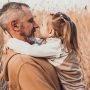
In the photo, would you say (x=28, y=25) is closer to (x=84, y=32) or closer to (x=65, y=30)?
(x=65, y=30)

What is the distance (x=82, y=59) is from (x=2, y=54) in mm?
525

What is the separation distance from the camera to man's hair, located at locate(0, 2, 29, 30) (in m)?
2.18

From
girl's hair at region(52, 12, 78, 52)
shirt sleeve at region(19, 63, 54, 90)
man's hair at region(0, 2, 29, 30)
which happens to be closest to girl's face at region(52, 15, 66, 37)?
girl's hair at region(52, 12, 78, 52)

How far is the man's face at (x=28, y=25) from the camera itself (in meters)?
2.19

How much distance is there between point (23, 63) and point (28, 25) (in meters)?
0.30

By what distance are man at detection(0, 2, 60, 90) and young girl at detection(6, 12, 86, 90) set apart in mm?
62

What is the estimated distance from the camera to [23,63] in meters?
2.00

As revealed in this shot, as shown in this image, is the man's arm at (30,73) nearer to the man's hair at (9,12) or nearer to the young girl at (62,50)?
the young girl at (62,50)

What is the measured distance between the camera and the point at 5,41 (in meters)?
2.38

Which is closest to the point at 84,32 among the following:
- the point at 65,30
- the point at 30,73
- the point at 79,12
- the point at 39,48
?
the point at 79,12

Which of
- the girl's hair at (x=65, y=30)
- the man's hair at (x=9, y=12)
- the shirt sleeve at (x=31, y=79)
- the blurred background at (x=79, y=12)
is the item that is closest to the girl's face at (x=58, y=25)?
the girl's hair at (x=65, y=30)

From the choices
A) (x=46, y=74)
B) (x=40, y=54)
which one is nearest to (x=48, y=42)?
(x=40, y=54)

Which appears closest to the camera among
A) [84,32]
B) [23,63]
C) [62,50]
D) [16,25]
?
[23,63]

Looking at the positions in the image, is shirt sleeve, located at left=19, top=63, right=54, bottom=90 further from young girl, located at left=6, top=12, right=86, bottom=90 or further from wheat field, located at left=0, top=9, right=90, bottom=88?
wheat field, located at left=0, top=9, right=90, bottom=88
